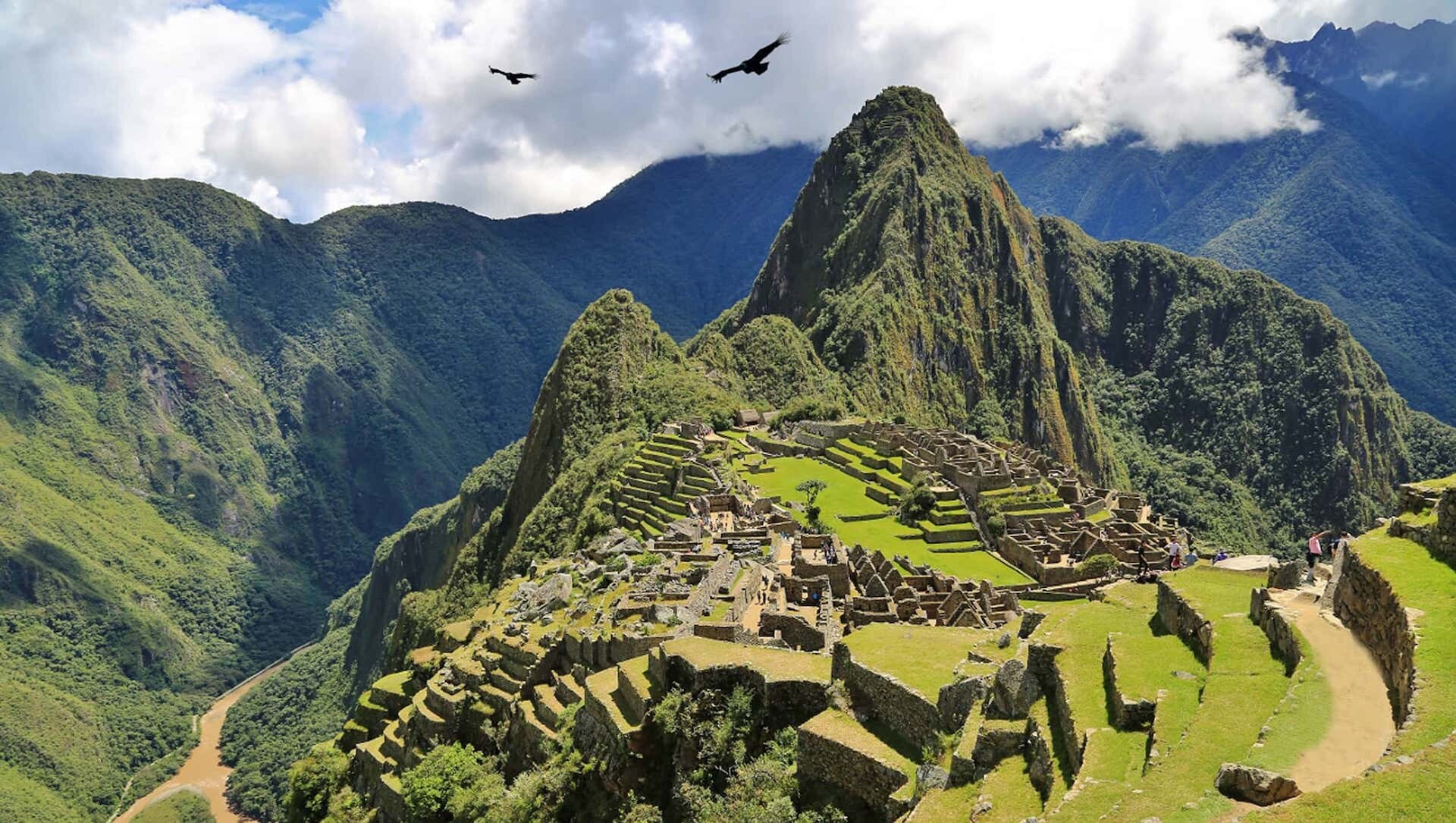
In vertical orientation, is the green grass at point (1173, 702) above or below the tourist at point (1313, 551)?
below

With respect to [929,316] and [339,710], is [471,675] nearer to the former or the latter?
[339,710]

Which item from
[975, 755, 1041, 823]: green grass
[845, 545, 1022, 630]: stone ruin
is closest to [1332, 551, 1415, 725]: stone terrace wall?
[975, 755, 1041, 823]: green grass

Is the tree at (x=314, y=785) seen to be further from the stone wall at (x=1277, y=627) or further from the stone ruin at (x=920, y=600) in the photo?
the stone wall at (x=1277, y=627)

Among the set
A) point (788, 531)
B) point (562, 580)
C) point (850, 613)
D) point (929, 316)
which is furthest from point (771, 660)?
point (929, 316)

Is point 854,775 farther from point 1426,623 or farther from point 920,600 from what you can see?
point 920,600

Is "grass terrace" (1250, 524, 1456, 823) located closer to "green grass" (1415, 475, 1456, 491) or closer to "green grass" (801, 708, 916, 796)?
"green grass" (1415, 475, 1456, 491)

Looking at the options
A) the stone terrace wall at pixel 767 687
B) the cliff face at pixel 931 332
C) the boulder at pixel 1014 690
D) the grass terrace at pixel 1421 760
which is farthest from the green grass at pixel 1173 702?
the cliff face at pixel 931 332
